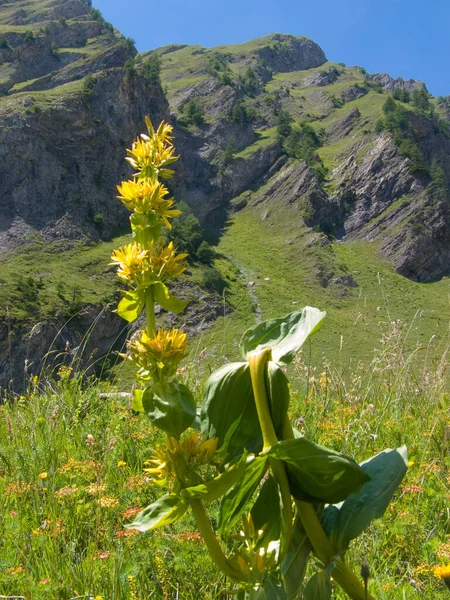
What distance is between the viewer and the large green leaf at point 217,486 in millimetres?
1020

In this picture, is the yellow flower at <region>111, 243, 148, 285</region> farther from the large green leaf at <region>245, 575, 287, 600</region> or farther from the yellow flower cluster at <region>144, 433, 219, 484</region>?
the large green leaf at <region>245, 575, 287, 600</region>

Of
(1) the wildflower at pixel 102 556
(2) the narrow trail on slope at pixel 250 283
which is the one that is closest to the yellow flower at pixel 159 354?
(1) the wildflower at pixel 102 556

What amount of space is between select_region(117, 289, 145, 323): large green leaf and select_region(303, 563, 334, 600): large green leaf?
2.43ft

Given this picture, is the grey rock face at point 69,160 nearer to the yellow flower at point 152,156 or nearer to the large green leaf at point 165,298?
the yellow flower at point 152,156

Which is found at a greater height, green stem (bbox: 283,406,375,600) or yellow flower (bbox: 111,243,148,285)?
yellow flower (bbox: 111,243,148,285)

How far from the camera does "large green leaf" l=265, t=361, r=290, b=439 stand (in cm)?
113

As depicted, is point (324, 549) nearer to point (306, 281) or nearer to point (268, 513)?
point (268, 513)

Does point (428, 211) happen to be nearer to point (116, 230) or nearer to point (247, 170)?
point (247, 170)

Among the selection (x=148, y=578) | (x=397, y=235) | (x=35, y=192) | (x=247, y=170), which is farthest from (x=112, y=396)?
(x=247, y=170)

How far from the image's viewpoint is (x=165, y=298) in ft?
3.92

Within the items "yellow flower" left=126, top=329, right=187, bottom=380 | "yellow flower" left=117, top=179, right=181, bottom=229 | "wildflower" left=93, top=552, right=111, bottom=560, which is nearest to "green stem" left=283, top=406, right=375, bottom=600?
"yellow flower" left=126, top=329, right=187, bottom=380

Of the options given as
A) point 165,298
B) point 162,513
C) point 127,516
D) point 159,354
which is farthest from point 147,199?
point 127,516

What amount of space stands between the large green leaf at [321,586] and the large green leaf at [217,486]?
0.31 m

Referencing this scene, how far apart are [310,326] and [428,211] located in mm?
95398
